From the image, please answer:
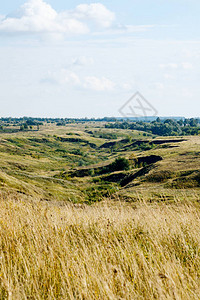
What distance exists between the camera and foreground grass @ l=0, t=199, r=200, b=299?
351 cm

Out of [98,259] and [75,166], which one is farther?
[75,166]

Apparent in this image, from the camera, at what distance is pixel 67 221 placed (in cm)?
648

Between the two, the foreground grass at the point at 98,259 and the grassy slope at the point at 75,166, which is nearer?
the foreground grass at the point at 98,259

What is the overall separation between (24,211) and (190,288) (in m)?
4.70

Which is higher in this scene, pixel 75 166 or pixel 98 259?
pixel 98 259

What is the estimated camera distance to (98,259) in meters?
4.29

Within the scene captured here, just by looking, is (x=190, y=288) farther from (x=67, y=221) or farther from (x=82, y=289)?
(x=67, y=221)

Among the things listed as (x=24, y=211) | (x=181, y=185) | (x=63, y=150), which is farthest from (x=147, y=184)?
(x=63, y=150)

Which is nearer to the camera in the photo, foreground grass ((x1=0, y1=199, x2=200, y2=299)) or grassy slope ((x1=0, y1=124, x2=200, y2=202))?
foreground grass ((x1=0, y1=199, x2=200, y2=299))

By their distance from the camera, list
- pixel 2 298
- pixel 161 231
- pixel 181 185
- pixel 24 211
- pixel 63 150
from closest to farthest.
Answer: pixel 2 298 → pixel 161 231 → pixel 24 211 → pixel 181 185 → pixel 63 150

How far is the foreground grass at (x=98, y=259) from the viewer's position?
3514 millimetres

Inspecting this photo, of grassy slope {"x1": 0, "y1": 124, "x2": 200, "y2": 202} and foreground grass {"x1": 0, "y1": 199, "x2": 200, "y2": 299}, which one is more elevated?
foreground grass {"x1": 0, "y1": 199, "x2": 200, "y2": 299}

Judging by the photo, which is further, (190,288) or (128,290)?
(190,288)

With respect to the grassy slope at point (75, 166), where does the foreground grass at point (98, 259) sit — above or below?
above
